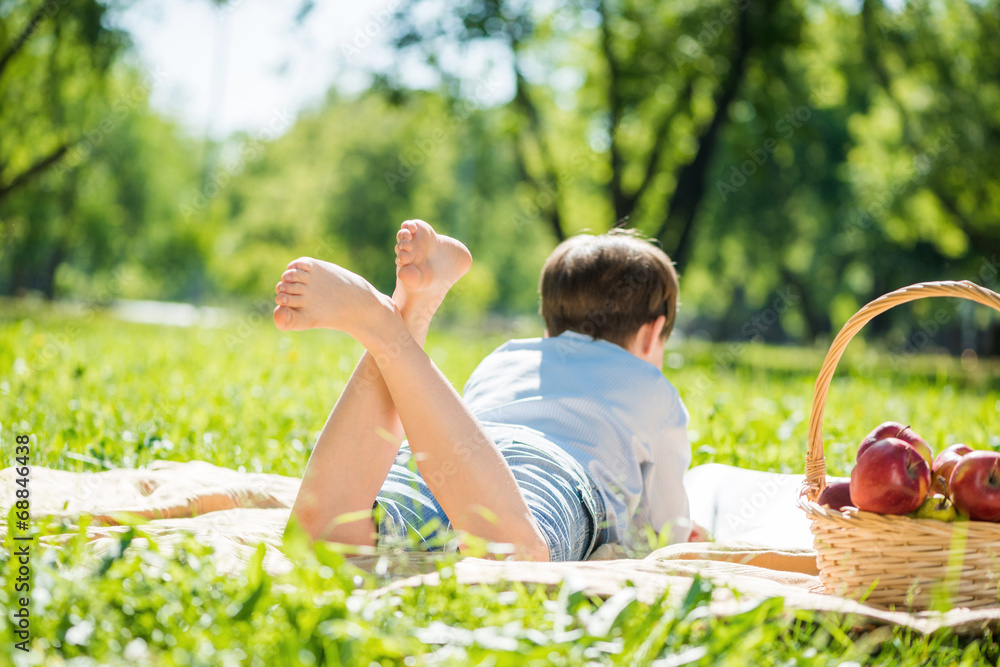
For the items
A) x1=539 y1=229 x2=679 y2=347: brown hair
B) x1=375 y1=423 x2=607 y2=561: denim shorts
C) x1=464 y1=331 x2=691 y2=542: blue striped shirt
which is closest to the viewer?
x1=375 y1=423 x2=607 y2=561: denim shorts

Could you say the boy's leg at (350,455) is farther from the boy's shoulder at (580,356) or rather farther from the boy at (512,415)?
the boy's shoulder at (580,356)

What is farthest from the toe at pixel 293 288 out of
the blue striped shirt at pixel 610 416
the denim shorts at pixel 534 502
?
the blue striped shirt at pixel 610 416

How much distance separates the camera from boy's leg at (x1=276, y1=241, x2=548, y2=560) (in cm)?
208

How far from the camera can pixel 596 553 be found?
259 cm

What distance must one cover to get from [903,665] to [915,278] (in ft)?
79.4

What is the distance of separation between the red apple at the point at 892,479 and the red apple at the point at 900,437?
6 centimetres

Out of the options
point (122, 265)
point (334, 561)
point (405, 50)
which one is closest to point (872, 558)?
point (334, 561)

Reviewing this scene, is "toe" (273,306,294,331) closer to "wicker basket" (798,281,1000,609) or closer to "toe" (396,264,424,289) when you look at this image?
"toe" (396,264,424,289)

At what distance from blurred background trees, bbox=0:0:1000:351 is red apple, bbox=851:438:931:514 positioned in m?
7.70

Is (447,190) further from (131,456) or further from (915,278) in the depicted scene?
(131,456)

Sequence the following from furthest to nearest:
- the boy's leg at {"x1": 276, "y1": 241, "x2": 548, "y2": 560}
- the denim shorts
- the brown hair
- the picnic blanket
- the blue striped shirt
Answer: the brown hair
the blue striped shirt
the denim shorts
the boy's leg at {"x1": 276, "y1": 241, "x2": 548, "y2": 560}
the picnic blanket

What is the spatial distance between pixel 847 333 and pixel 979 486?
53cm

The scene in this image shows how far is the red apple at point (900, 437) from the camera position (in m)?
1.98

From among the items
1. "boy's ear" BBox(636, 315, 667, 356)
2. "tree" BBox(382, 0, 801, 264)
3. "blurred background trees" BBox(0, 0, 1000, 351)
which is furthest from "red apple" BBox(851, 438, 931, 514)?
"tree" BBox(382, 0, 801, 264)
